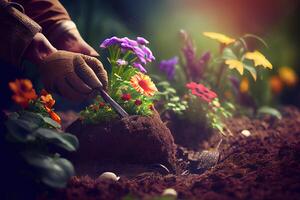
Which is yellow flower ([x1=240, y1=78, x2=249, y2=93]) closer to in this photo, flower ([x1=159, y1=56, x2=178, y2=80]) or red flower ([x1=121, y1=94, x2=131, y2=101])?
flower ([x1=159, y1=56, x2=178, y2=80])

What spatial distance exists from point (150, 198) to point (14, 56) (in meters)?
1.32

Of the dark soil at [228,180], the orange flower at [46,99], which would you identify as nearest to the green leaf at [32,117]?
the orange flower at [46,99]

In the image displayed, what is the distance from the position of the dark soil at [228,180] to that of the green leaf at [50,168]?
0.45 ft

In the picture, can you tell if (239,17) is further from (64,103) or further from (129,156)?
(129,156)

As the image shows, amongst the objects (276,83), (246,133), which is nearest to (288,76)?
(276,83)

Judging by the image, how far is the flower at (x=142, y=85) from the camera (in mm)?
2932

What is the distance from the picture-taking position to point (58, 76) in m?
2.68

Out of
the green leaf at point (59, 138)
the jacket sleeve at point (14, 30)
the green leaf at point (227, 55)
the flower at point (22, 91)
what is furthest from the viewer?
the green leaf at point (227, 55)

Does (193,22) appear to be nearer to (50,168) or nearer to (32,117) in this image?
(32,117)

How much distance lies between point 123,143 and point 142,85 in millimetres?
448

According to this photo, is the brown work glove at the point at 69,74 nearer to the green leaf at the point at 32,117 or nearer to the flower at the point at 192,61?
the green leaf at the point at 32,117

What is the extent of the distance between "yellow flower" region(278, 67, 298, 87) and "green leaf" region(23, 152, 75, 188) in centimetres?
476

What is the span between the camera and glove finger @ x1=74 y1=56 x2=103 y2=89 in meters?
2.67

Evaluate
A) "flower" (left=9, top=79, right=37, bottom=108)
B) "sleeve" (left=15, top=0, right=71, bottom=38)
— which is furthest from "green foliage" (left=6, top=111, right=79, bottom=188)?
"sleeve" (left=15, top=0, right=71, bottom=38)
